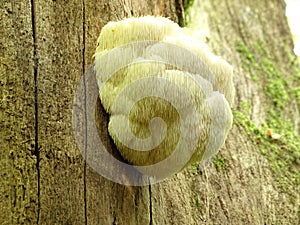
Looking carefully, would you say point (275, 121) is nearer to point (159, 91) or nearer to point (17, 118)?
point (159, 91)

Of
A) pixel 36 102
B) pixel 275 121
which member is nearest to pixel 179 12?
pixel 275 121

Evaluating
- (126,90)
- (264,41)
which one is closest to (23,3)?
(126,90)

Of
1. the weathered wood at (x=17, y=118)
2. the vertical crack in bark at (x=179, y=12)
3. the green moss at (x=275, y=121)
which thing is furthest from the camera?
the green moss at (x=275, y=121)

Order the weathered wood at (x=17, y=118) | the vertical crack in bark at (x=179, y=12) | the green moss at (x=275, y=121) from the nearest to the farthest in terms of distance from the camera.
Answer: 1. the weathered wood at (x=17, y=118)
2. the vertical crack in bark at (x=179, y=12)
3. the green moss at (x=275, y=121)

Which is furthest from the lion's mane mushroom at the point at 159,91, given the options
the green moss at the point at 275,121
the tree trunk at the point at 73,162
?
the green moss at the point at 275,121

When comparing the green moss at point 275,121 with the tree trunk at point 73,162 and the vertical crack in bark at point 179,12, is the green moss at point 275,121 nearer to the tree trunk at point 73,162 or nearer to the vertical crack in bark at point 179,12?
the tree trunk at point 73,162

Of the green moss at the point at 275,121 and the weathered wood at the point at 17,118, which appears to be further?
the green moss at the point at 275,121
